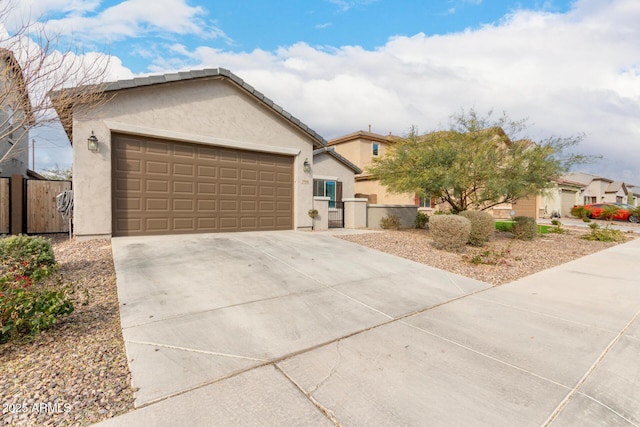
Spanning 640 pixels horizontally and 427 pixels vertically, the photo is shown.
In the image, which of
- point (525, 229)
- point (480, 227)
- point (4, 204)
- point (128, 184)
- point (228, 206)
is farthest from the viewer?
point (525, 229)

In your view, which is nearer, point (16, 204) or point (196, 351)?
point (196, 351)

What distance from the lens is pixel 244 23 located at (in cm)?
1038

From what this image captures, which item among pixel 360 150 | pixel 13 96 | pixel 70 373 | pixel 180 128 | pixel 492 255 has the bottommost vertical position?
pixel 70 373

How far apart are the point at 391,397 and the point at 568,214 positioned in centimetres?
3488

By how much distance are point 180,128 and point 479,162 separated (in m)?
9.09

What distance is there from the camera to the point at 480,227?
932 centimetres

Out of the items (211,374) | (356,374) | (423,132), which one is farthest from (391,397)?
(423,132)

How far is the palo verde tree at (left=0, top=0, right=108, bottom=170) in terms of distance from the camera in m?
5.25

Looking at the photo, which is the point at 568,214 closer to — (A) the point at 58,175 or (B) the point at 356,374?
(B) the point at 356,374

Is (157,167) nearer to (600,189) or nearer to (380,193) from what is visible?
(380,193)

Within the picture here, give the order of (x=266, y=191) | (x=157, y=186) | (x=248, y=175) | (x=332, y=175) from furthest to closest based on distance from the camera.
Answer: (x=332, y=175), (x=266, y=191), (x=248, y=175), (x=157, y=186)

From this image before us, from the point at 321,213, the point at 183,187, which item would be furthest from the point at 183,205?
the point at 321,213

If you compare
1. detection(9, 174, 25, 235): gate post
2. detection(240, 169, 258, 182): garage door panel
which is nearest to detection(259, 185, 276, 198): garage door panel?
detection(240, 169, 258, 182): garage door panel

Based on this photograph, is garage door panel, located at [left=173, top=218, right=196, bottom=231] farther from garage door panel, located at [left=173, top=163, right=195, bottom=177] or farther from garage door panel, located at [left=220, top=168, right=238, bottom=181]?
garage door panel, located at [left=220, top=168, right=238, bottom=181]
